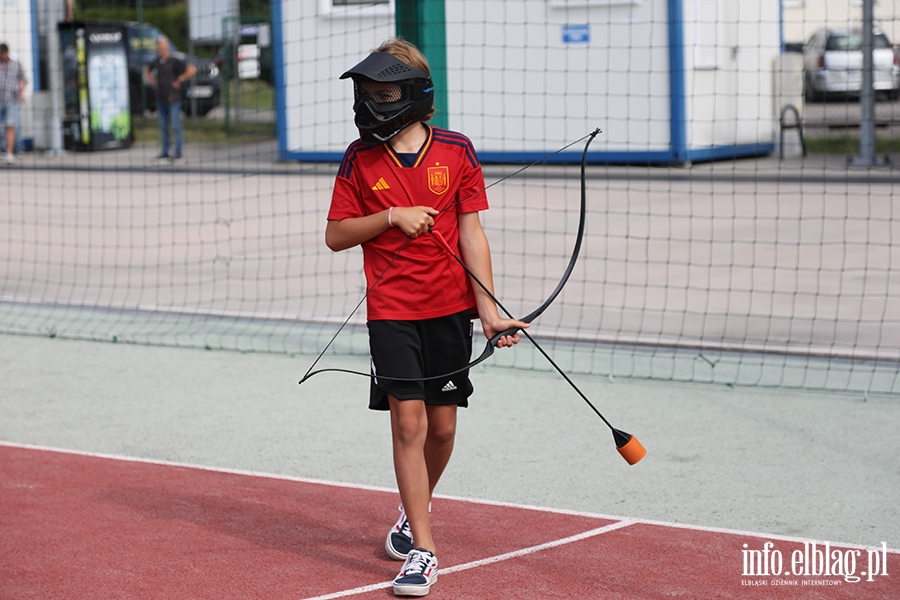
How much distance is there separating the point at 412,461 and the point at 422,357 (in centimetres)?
35

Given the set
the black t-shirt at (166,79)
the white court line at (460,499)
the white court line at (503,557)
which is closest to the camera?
the white court line at (503,557)

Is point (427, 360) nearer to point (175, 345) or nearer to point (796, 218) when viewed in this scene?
point (175, 345)

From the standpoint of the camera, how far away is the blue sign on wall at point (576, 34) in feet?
53.4

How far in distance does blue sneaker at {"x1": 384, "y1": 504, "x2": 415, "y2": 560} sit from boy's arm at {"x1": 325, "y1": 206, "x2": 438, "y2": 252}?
0.99 meters

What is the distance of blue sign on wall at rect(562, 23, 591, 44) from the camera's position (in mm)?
16266

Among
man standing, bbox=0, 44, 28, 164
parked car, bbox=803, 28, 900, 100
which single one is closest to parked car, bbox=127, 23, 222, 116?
man standing, bbox=0, 44, 28, 164

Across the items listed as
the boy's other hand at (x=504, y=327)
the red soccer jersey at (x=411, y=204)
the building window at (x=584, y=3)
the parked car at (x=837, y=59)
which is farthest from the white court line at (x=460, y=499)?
the parked car at (x=837, y=59)

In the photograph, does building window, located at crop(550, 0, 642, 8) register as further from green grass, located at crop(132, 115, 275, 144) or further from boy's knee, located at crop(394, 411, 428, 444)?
boy's knee, located at crop(394, 411, 428, 444)

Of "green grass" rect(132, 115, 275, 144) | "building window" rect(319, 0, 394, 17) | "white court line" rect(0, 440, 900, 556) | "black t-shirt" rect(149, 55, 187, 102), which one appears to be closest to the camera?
"white court line" rect(0, 440, 900, 556)

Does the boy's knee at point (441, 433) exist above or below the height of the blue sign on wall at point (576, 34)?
below

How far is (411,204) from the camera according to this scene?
12.5 ft

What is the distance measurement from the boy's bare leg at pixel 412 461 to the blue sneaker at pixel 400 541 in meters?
0.19

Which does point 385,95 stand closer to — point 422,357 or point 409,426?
point 422,357

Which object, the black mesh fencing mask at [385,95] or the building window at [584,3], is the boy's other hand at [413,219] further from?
the building window at [584,3]
